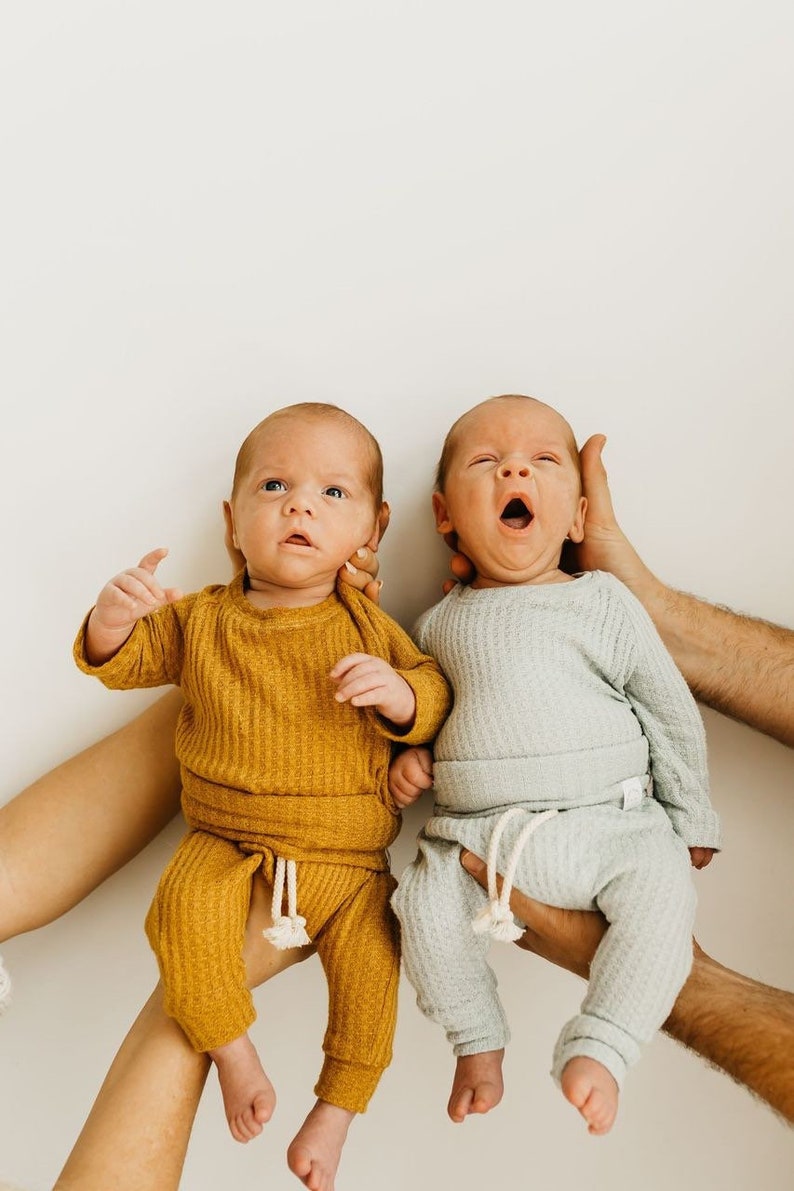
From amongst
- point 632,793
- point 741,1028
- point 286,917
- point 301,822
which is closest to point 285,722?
point 301,822

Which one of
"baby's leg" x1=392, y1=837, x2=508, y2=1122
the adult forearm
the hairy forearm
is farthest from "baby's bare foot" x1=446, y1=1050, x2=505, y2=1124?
the hairy forearm

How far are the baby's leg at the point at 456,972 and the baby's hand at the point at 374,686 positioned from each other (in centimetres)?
20

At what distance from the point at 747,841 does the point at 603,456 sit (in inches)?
25.3

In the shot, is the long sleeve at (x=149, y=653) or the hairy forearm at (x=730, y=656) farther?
the hairy forearm at (x=730, y=656)

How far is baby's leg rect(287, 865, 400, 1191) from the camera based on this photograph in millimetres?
1187

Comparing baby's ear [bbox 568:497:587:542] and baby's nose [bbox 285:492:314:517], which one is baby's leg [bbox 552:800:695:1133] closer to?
baby's ear [bbox 568:497:587:542]

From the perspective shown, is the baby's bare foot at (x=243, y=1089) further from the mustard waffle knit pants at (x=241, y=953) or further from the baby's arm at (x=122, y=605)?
the baby's arm at (x=122, y=605)

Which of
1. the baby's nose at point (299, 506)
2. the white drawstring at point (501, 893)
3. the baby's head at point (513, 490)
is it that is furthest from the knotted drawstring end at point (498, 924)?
the baby's nose at point (299, 506)

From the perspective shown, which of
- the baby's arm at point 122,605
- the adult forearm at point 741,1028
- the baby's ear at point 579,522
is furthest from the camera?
the baby's ear at point 579,522

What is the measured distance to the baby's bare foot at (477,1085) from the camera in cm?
119

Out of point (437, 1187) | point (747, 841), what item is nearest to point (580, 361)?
point (747, 841)

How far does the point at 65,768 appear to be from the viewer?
5.23ft

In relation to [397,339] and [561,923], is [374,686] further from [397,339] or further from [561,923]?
[397,339]

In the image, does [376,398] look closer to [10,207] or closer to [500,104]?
[500,104]
